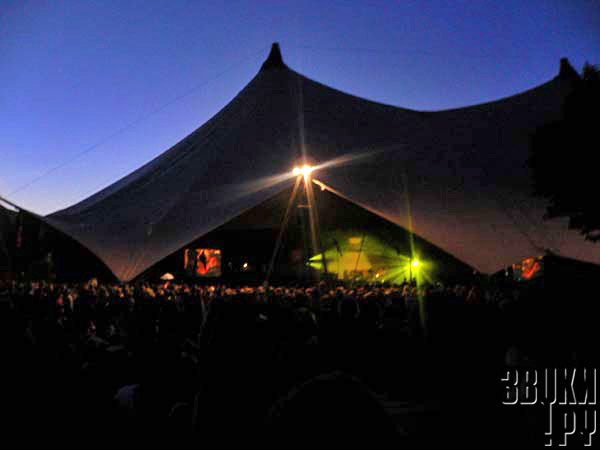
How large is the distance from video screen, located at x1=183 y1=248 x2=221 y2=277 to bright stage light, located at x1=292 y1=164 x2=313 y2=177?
2.89 metres

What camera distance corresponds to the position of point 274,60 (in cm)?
743

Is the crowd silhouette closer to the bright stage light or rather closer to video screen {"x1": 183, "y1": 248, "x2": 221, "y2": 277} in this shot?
the bright stage light

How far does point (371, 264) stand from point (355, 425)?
9.15 metres

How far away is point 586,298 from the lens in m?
1.75

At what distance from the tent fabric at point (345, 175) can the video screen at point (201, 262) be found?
1.60m

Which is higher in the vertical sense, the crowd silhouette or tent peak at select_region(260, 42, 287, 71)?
tent peak at select_region(260, 42, 287, 71)

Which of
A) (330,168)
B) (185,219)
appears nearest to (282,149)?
(330,168)

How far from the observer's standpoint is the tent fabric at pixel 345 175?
4445 mm

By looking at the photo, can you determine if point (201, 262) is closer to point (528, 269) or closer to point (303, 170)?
point (303, 170)

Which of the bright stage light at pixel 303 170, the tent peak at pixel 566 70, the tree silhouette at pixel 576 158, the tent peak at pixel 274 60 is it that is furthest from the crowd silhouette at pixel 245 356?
the tent peak at pixel 566 70

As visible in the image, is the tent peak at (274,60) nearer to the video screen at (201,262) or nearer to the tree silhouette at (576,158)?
the video screen at (201,262)

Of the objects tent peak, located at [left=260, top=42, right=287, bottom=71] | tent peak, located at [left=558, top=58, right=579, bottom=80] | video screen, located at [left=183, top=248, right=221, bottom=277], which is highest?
tent peak, located at [left=558, top=58, right=579, bottom=80]

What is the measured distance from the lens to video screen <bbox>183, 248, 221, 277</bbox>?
698cm

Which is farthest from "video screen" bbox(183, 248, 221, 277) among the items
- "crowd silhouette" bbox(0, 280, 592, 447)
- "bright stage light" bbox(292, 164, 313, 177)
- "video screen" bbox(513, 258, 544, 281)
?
"video screen" bbox(513, 258, 544, 281)
